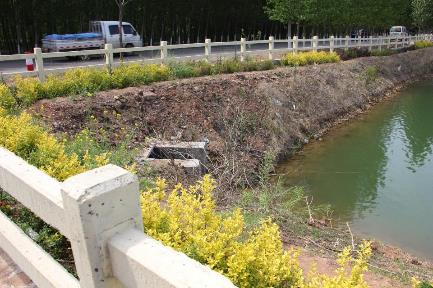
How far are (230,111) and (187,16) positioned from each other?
80.8 ft

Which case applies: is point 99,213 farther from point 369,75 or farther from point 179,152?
point 369,75

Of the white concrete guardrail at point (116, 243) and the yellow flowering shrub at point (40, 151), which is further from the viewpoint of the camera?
the yellow flowering shrub at point (40, 151)

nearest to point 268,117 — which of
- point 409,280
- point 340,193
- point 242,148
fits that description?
point 242,148

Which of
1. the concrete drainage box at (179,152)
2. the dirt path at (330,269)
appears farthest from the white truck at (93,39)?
the dirt path at (330,269)

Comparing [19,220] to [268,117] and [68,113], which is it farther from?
[268,117]

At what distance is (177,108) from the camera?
1350 cm

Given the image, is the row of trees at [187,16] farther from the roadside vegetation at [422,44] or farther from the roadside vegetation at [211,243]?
the roadside vegetation at [211,243]

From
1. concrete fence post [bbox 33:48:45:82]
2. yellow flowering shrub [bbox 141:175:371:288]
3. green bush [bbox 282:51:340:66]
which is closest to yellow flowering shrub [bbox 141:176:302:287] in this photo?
yellow flowering shrub [bbox 141:175:371:288]

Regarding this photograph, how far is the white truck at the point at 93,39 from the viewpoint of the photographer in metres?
20.8

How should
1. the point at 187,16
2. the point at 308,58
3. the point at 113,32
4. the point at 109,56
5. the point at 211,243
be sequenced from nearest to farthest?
the point at 211,243
the point at 109,56
the point at 308,58
the point at 113,32
the point at 187,16

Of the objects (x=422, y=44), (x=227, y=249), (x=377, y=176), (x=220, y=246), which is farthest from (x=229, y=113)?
(x=422, y=44)

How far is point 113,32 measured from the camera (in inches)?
971

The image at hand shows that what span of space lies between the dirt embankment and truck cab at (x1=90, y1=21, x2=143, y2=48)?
33.0ft

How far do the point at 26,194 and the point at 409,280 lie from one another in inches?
248
